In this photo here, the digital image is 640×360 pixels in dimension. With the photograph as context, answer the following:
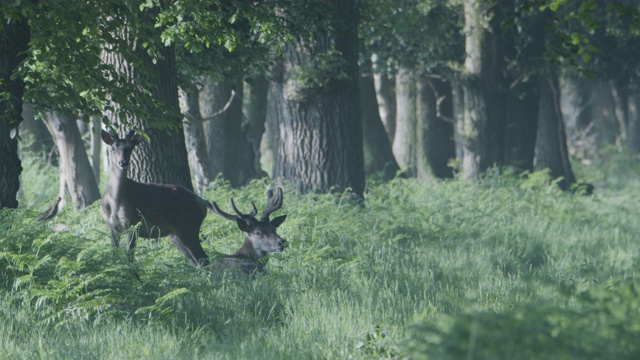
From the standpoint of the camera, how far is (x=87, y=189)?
18328 millimetres

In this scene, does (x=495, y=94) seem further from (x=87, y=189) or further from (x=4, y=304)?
(x=4, y=304)

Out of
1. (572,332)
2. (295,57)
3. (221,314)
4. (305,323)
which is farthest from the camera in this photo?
(295,57)

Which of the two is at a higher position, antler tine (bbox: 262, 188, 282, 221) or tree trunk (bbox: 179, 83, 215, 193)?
tree trunk (bbox: 179, 83, 215, 193)

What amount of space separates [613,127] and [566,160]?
68.3 feet

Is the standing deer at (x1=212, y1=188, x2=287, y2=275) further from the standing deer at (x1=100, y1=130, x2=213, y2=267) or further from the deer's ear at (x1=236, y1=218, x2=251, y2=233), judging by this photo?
the standing deer at (x1=100, y1=130, x2=213, y2=267)

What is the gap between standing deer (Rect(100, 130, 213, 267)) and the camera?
476 inches

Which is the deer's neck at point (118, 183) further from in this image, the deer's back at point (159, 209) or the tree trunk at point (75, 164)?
the tree trunk at point (75, 164)

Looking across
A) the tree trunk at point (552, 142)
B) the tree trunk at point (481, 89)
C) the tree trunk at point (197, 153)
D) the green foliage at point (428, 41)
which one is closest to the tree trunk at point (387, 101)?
the tree trunk at point (552, 142)

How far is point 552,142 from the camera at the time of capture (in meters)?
28.7

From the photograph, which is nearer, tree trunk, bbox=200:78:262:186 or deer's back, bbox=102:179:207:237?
deer's back, bbox=102:179:207:237

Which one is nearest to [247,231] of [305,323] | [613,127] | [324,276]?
[324,276]

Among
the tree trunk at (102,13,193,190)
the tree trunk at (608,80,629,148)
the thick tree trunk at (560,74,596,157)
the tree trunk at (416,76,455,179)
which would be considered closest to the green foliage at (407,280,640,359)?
the tree trunk at (102,13,193,190)

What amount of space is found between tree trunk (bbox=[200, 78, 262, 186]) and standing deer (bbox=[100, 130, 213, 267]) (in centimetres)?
996

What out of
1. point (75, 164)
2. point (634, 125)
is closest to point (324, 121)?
point (75, 164)
